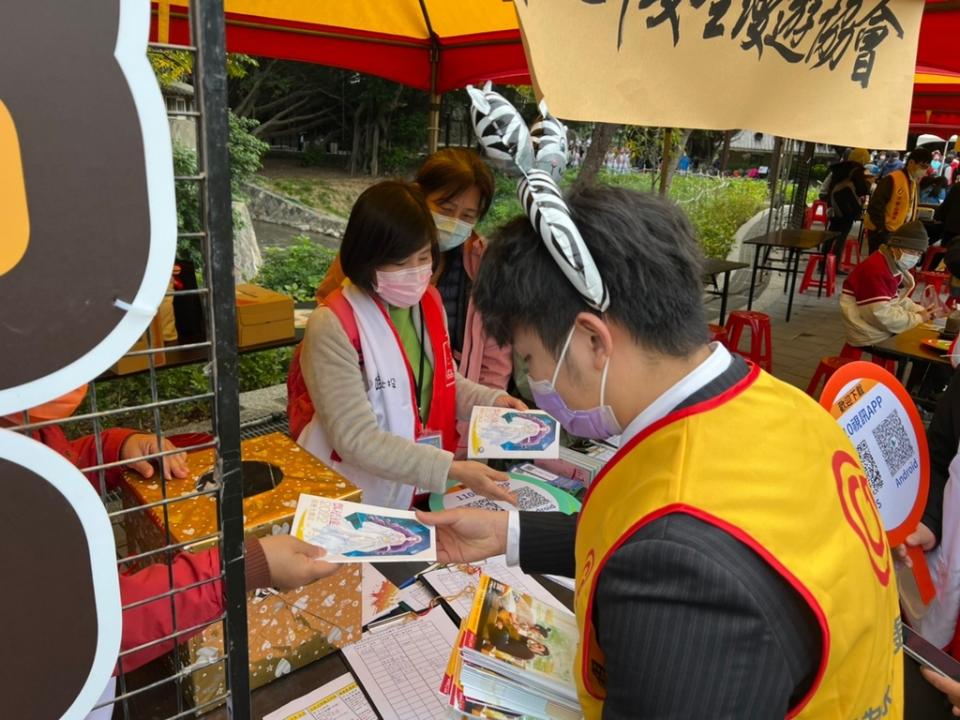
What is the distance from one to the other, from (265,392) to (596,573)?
4.43 meters

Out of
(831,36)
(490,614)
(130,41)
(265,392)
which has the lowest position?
(265,392)

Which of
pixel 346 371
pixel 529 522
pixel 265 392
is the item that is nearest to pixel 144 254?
pixel 529 522

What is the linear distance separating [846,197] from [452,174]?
10629mm

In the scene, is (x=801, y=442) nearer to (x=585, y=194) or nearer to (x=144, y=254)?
(x=585, y=194)

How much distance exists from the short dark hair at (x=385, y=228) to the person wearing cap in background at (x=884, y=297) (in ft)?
12.4

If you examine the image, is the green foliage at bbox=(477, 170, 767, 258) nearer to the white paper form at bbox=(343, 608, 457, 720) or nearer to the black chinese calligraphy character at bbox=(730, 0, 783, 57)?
the black chinese calligraphy character at bbox=(730, 0, 783, 57)

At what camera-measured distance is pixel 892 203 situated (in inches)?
332

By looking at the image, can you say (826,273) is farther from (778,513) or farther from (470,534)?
(778,513)

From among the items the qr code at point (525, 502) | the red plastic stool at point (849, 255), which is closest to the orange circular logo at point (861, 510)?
the qr code at point (525, 502)

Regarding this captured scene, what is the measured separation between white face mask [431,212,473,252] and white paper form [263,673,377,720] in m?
1.58

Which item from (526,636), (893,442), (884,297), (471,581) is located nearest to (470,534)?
(471,581)

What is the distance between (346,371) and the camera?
1.85 metres

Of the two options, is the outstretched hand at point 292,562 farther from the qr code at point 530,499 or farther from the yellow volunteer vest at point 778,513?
the qr code at point 530,499

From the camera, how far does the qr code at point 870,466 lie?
1.56m
